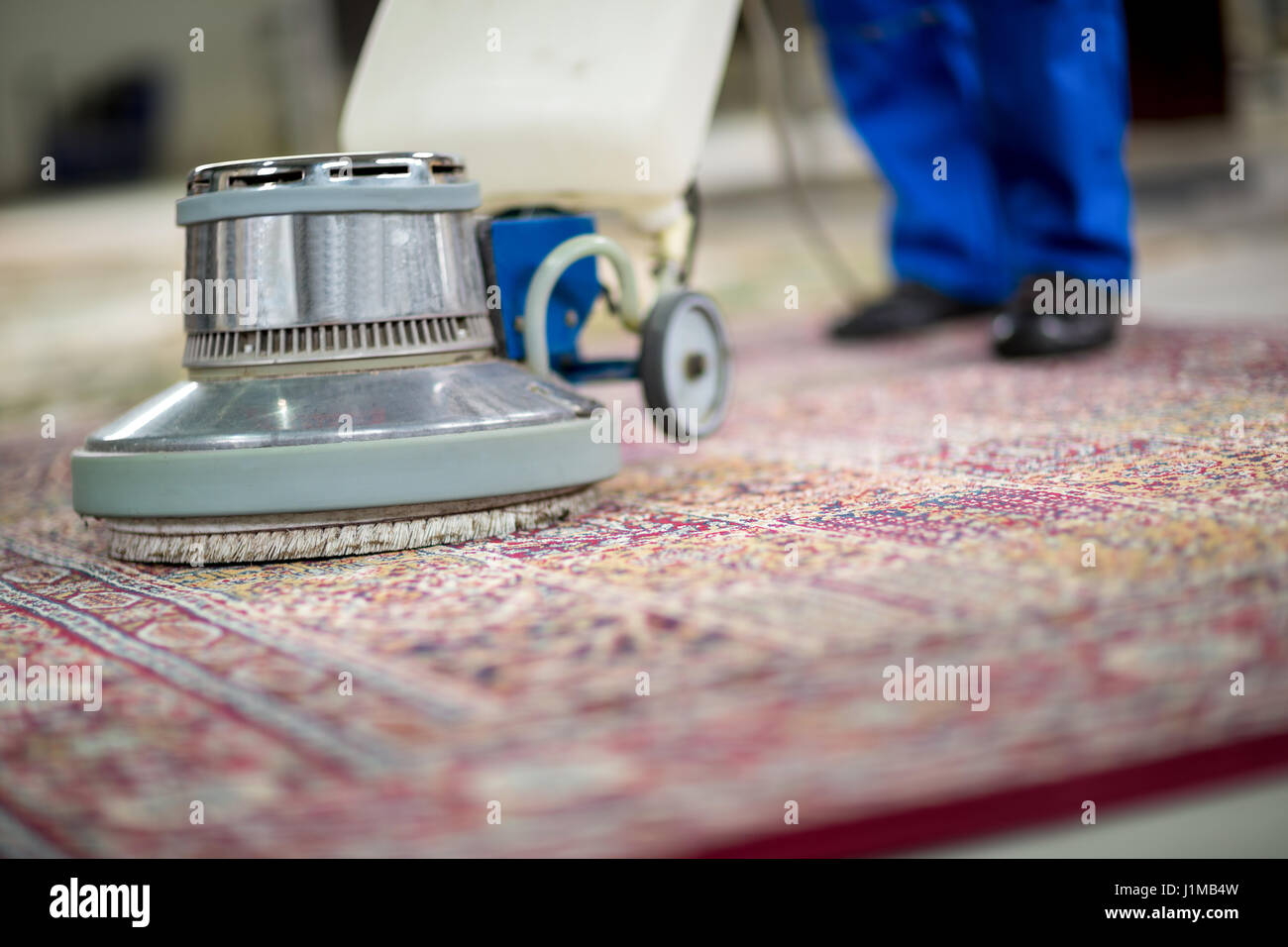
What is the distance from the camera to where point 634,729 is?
632 millimetres

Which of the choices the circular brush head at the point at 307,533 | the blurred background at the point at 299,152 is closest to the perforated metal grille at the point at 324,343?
the circular brush head at the point at 307,533

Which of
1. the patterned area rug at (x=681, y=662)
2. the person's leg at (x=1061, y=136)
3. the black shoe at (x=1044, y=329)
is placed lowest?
the patterned area rug at (x=681, y=662)

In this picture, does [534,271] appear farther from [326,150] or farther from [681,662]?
[326,150]

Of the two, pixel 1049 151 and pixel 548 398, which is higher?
pixel 1049 151

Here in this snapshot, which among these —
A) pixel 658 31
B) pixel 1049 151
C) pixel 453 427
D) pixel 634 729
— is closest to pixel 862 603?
pixel 634 729

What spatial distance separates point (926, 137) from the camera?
229cm

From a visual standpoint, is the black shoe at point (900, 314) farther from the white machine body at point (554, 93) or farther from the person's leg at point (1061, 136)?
the white machine body at point (554, 93)

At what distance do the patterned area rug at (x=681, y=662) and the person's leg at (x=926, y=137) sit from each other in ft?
3.65

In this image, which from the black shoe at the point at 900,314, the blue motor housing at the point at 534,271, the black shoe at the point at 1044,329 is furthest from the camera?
the black shoe at the point at 900,314

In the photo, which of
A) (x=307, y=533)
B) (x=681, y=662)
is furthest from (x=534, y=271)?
(x=681, y=662)

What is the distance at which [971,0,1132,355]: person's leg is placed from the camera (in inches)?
72.8

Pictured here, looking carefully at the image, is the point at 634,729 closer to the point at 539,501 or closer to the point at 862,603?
Result: the point at 862,603

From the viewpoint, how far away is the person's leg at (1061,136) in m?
1.85
